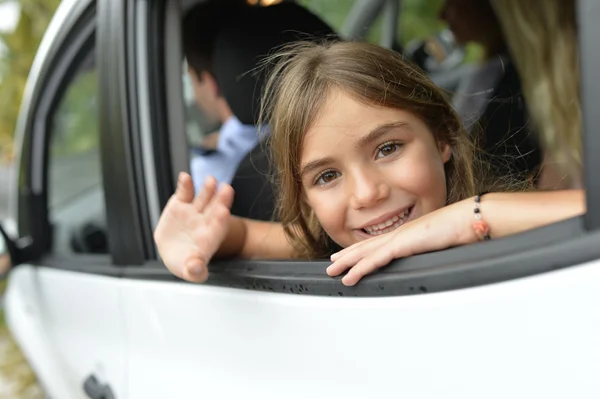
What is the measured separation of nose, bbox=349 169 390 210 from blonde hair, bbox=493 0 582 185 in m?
1.74

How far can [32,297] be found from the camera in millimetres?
2756

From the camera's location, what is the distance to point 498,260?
0.91 m

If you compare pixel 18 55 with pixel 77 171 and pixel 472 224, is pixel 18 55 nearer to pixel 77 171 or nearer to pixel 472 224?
pixel 77 171

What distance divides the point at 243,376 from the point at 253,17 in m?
1.12

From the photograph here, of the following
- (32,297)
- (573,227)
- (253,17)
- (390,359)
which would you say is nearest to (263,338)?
(390,359)

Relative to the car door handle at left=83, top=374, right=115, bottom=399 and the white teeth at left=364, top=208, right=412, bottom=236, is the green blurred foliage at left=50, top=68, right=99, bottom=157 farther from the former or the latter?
the white teeth at left=364, top=208, right=412, bottom=236

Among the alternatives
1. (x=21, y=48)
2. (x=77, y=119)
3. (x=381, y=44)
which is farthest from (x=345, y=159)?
(x=21, y=48)

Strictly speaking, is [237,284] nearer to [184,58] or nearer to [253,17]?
[184,58]

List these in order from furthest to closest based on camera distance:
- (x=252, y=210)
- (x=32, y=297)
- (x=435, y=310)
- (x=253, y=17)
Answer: (x=32, y=297) < (x=253, y=17) < (x=252, y=210) < (x=435, y=310)

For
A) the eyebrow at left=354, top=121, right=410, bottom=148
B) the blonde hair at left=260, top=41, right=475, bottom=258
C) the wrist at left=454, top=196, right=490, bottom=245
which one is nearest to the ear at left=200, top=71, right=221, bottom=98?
the blonde hair at left=260, top=41, right=475, bottom=258

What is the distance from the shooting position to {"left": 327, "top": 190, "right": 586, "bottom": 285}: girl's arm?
0.97 m

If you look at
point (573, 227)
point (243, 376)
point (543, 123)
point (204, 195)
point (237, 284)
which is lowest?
point (543, 123)

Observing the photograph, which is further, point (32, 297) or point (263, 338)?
point (32, 297)

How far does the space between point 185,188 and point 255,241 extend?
0.96 ft
